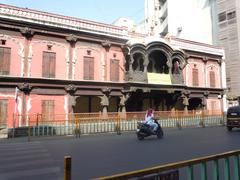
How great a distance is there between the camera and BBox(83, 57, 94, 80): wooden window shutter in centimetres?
2356

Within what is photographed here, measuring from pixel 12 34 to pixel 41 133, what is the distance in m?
8.49

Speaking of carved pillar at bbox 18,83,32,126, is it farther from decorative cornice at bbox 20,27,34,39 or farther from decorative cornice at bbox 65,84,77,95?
decorative cornice at bbox 20,27,34,39

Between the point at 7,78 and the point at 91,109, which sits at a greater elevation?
the point at 7,78

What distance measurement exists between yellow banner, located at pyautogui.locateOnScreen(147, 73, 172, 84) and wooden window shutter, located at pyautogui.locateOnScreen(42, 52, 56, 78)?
29.9 feet

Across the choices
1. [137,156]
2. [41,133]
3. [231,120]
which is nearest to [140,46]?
[231,120]

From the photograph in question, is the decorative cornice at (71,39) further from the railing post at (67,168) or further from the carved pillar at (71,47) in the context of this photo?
the railing post at (67,168)

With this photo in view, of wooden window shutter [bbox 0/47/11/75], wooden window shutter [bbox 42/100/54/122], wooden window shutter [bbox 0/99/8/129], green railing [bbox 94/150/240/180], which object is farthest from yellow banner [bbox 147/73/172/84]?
green railing [bbox 94/150/240/180]

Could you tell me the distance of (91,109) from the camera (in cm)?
2494

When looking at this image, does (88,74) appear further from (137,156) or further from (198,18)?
(198,18)

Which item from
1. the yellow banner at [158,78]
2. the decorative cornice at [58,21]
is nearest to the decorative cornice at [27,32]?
the decorative cornice at [58,21]

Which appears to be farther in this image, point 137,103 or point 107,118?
point 137,103

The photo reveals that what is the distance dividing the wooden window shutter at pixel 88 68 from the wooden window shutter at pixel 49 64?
9.17 ft

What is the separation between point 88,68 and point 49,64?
139 inches

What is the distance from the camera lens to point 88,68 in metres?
23.8
